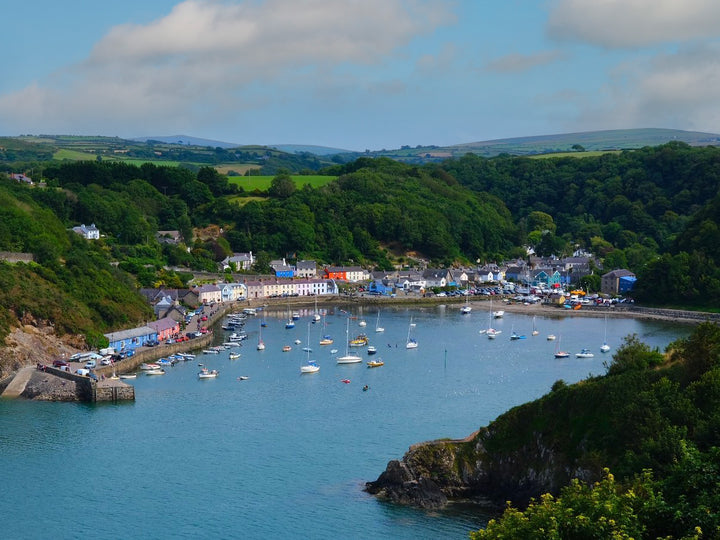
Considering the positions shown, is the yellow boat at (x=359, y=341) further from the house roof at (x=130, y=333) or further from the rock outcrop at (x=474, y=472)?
the rock outcrop at (x=474, y=472)

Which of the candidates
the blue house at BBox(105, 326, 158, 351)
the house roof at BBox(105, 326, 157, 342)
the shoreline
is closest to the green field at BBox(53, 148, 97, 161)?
the shoreline

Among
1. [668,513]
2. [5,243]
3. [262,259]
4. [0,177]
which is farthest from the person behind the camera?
[262,259]

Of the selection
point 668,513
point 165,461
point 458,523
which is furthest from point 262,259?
point 668,513

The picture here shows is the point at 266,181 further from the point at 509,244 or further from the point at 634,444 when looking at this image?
the point at 634,444

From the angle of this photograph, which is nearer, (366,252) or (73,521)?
(73,521)

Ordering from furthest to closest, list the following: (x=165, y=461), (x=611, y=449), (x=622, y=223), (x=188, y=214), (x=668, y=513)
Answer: (x=622, y=223)
(x=188, y=214)
(x=165, y=461)
(x=611, y=449)
(x=668, y=513)

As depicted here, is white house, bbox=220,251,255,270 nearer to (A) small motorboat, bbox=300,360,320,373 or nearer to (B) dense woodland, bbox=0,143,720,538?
(B) dense woodland, bbox=0,143,720,538

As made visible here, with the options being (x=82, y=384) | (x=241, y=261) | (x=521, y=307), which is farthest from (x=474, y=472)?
(x=241, y=261)

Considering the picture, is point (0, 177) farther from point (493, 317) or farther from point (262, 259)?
point (493, 317)
